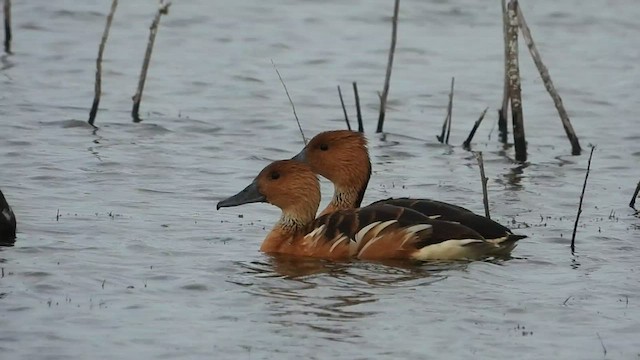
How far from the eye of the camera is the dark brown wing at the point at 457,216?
10672 millimetres

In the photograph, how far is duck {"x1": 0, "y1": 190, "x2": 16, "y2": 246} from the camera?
34.7 ft

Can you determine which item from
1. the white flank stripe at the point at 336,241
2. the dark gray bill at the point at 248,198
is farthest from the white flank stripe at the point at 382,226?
the dark gray bill at the point at 248,198

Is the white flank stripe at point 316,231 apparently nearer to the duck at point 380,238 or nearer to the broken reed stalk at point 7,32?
the duck at point 380,238

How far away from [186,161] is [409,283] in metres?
5.27

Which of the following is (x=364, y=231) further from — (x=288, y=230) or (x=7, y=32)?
(x=7, y=32)

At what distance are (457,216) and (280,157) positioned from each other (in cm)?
493

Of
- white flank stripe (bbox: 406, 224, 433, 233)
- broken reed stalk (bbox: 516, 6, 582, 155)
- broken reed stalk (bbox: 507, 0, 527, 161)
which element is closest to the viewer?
white flank stripe (bbox: 406, 224, 433, 233)

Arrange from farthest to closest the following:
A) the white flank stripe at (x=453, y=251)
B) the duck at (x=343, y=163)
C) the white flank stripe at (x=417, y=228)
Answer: the duck at (x=343, y=163) < the white flank stripe at (x=417, y=228) < the white flank stripe at (x=453, y=251)

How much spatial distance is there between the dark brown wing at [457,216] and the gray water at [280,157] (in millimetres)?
236

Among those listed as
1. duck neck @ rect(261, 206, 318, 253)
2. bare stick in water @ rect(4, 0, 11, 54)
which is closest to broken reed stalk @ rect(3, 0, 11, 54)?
bare stick in water @ rect(4, 0, 11, 54)

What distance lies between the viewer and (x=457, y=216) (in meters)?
10.8

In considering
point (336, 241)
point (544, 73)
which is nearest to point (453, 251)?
point (336, 241)

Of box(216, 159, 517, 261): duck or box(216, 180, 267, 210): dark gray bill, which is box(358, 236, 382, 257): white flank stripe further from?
box(216, 180, 267, 210): dark gray bill

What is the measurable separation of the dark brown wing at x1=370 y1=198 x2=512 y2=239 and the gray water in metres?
0.24
